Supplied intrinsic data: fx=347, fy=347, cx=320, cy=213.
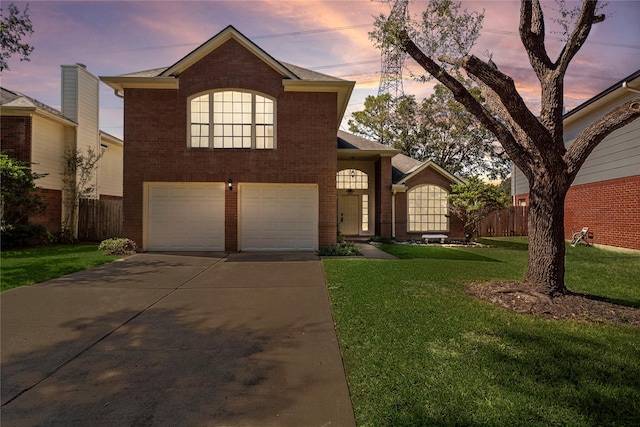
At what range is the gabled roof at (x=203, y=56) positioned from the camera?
460 inches

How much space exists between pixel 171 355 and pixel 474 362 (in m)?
3.34

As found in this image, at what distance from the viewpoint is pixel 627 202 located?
1277 cm

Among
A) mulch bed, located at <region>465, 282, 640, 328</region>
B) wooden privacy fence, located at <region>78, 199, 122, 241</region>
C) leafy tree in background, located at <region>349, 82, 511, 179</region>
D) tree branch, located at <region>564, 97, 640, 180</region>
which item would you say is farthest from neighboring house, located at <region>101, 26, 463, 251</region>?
leafy tree in background, located at <region>349, 82, 511, 179</region>

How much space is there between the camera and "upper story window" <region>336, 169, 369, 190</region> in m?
18.8

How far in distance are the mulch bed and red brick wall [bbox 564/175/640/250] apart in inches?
365

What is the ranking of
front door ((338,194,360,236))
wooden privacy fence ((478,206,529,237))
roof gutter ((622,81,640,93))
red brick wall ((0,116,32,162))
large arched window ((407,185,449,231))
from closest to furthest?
roof gutter ((622,81,640,93)), red brick wall ((0,116,32,162)), large arched window ((407,185,449,231)), front door ((338,194,360,236)), wooden privacy fence ((478,206,529,237))

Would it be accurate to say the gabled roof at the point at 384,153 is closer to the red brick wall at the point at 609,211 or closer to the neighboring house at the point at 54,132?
the red brick wall at the point at 609,211

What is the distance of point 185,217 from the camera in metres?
12.3

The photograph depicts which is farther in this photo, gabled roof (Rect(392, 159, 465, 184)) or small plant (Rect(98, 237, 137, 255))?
gabled roof (Rect(392, 159, 465, 184))

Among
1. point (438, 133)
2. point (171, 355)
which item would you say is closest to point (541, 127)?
point (171, 355)

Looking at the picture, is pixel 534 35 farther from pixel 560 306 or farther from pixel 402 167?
pixel 402 167

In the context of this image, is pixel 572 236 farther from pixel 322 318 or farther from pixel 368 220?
pixel 322 318

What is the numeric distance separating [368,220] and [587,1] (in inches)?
556

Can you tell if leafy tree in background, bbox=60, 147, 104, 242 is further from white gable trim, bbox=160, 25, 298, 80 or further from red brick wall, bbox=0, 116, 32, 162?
white gable trim, bbox=160, 25, 298, 80
